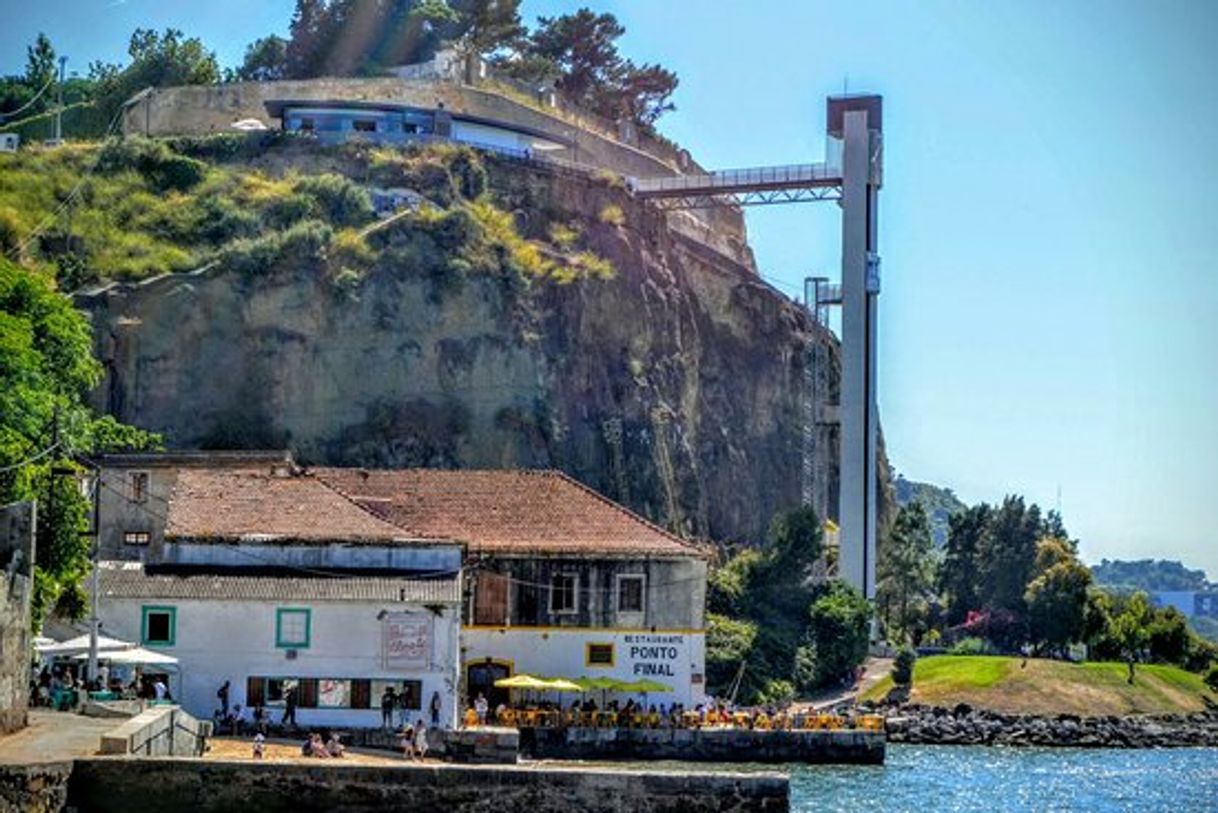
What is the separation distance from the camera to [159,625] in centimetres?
5694

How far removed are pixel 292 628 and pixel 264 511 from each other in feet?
19.1

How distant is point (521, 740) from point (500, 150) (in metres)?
55.3

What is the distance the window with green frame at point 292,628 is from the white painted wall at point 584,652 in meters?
9.80

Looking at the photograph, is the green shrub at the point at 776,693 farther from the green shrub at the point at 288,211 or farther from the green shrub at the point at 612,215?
the green shrub at the point at 612,215

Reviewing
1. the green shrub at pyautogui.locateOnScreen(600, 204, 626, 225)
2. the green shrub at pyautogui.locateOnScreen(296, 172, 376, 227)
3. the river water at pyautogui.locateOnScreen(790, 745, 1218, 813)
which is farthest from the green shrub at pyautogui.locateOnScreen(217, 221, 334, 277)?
the river water at pyautogui.locateOnScreen(790, 745, 1218, 813)

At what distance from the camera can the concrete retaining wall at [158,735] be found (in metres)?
38.4

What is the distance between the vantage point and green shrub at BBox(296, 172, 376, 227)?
102 metres

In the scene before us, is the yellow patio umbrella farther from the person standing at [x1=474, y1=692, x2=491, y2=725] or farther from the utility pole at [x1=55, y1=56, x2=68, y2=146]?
the utility pole at [x1=55, y1=56, x2=68, y2=146]

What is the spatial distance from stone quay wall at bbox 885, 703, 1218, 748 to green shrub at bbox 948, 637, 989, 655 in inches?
505

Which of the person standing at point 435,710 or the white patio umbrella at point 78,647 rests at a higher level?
the white patio umbrella at point 78,647

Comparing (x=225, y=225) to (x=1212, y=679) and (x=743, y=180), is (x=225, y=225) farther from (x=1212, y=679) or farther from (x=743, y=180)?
(x=1212, y=679)

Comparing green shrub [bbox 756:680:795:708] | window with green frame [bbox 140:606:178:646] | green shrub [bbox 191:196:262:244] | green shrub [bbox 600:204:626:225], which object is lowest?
green shrub [bbox 756:680:795:708]

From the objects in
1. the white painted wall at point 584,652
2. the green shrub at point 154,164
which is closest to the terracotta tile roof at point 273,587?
the white painted wall at point 584,652

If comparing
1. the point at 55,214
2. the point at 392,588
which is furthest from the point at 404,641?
the point at 55,214
